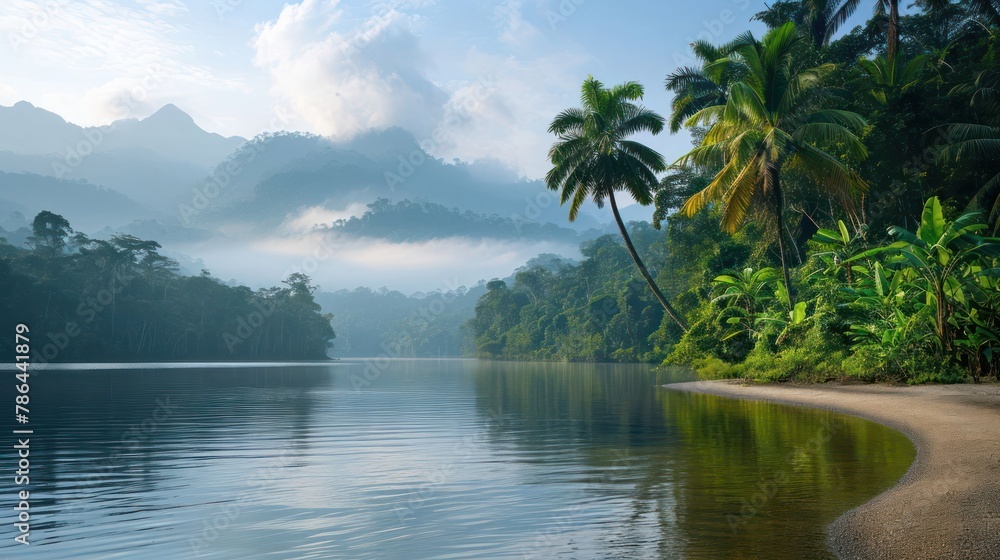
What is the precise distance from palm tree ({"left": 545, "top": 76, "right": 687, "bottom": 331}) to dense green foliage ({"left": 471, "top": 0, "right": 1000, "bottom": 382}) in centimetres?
349

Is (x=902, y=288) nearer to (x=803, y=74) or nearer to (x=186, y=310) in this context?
(x=803, y=74)

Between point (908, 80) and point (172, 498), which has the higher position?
point (908, 80)

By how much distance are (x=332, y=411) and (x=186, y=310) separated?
97.6m

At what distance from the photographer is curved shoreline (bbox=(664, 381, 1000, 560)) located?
6.99m

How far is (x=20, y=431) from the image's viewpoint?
18062 mm

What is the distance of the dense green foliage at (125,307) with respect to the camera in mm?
79750

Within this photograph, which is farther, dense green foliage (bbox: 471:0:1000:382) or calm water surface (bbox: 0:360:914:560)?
dense green foliage (bbox: 471:0:1000:382)

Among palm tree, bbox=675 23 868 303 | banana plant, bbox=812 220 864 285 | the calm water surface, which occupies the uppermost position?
palm tree, bbox=675 23 868 303

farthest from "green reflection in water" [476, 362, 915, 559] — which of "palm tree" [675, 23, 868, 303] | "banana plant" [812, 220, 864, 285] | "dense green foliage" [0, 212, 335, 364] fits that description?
"dense green foliage" [0, 212, 335, 364]

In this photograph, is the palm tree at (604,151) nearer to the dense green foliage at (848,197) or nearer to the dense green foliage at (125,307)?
the dense green foliage at (848,197)

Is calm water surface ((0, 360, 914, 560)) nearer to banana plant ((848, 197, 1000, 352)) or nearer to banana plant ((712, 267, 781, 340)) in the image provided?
banana plant ((848, 197, 1000, 352))

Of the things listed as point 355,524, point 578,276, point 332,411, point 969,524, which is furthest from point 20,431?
point 578,276

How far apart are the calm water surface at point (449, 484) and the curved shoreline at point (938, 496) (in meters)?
0.44

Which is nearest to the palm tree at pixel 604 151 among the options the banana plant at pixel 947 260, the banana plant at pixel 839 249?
the banana plant at pixel 839 249
